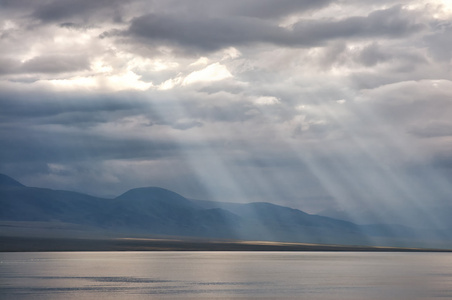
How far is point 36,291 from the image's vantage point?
70438 mm

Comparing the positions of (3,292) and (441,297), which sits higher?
(3,292)

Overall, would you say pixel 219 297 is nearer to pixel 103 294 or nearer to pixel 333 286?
pixel 103 294

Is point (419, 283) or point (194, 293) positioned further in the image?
point (419, 283)

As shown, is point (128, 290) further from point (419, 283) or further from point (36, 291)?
point (419, 283)

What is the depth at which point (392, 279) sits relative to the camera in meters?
94.5

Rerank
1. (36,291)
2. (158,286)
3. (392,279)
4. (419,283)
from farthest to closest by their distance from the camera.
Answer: (392,279) < (419,283) < (158,286) < (36,291)

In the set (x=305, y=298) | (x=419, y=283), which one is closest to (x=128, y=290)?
(x=305, y=298)

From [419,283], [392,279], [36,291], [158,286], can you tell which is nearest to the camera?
[36,291]

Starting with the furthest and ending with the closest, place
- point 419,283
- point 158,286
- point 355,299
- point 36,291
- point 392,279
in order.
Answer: point 392,279 < point 419,283 < point 158,286 < point 36,291 < point 355,299

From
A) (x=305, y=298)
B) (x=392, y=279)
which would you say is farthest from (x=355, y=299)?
(x=392, y=279)

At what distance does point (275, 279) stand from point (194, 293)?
2283cm

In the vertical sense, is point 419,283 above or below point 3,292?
below

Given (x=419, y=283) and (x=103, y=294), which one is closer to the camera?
(x=103, y=294)

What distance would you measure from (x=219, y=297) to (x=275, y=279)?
84.1 ft
